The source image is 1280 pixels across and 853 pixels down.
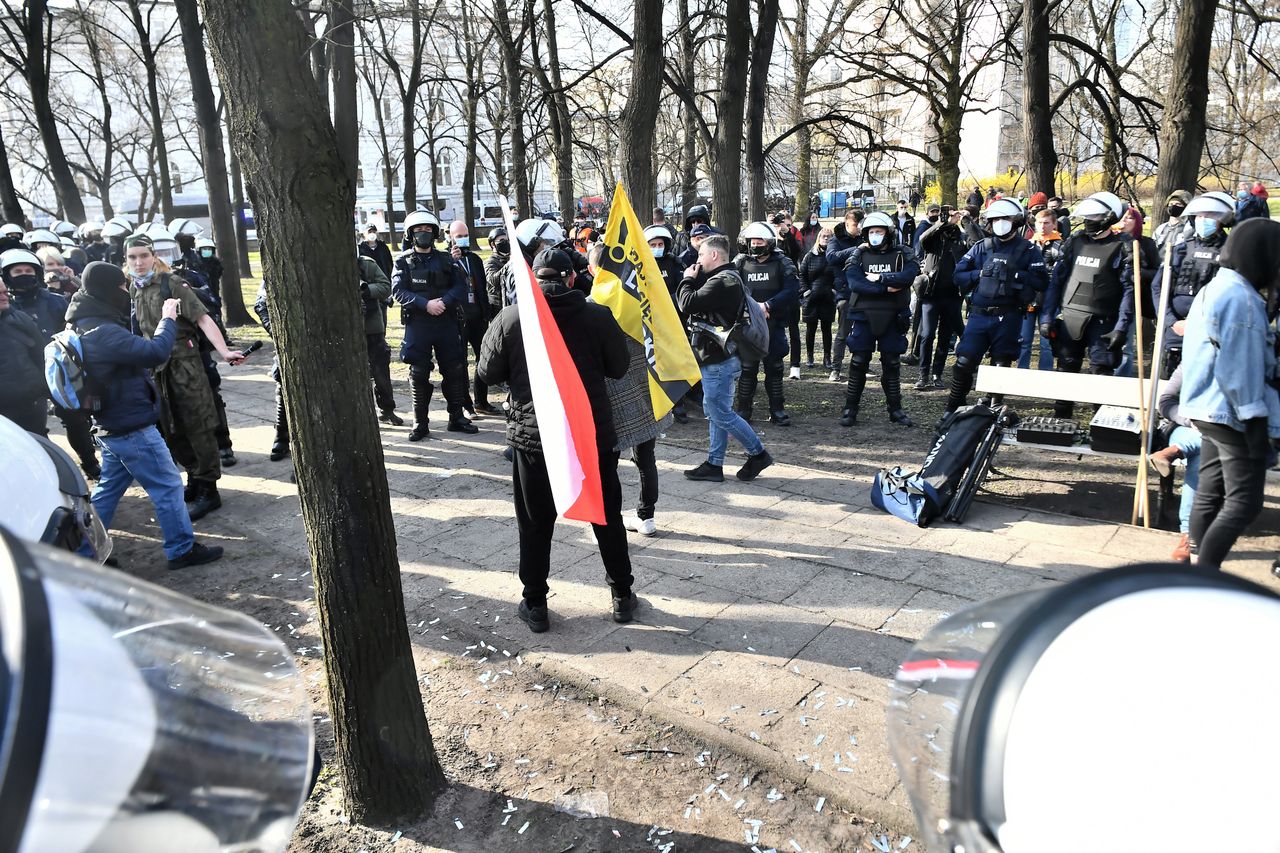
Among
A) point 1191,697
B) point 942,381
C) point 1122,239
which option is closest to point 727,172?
point 942,381

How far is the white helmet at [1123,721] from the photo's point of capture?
104 centimetres

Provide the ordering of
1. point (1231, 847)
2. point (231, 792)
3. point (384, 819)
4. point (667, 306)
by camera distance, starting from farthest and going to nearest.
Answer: point (667, 306) → point (384, 819) → point (231, 792) → point (1231, 847)

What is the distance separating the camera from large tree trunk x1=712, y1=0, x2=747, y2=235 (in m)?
11.1

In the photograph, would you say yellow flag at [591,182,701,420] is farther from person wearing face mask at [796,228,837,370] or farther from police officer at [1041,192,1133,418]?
person wearing face mask at [796,228,837,370]

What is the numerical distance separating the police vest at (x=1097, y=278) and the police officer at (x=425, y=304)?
18.6ft

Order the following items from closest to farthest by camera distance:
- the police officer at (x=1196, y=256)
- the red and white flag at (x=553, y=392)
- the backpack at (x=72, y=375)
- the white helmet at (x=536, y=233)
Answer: the red and white flag at (x=553, y=392), the backpack at (x=72, y=375), the police officer at (x=1196, y=256), the white helmet at (x=536, y=233)

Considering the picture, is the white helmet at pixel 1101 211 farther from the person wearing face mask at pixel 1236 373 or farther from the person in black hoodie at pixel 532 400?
the person in black hoodie at pixel 532 400

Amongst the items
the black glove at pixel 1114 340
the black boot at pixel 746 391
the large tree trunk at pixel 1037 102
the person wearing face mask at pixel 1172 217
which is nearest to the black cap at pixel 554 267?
the black boot at pixel 746 391

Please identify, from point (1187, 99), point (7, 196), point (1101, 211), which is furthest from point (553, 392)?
point (7, 196)

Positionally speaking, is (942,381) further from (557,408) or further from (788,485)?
(557,408)

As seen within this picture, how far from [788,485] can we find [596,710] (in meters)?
3.37

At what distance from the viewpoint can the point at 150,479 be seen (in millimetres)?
5559

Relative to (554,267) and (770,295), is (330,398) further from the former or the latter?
(770,295)

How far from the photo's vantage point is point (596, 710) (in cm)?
388
